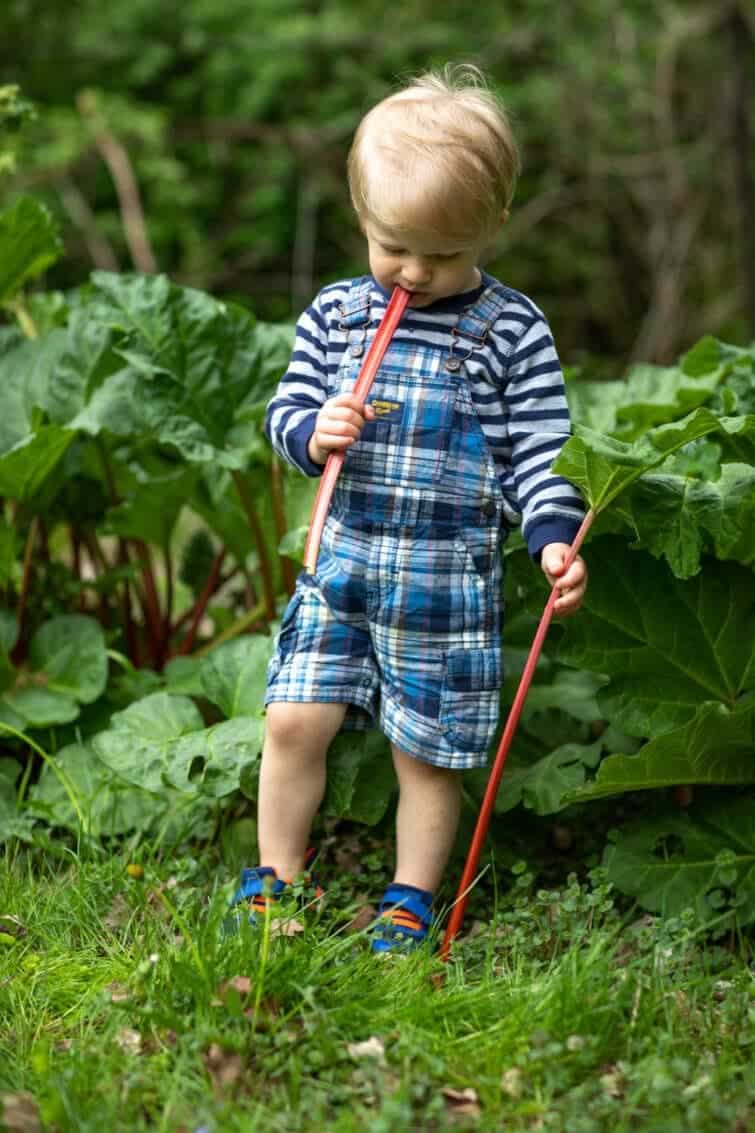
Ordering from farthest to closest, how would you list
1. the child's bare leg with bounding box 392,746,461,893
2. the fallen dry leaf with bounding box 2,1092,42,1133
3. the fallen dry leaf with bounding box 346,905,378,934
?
the fallen dry leaf with bounding box 346,905,378,934 → the child's bare leg with bounding box 392,746,461,893 → the fallen dry leaf with bounding box 2,1092,42,1133

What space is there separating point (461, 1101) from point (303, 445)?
0.98 metres

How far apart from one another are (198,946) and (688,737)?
0.87 metres

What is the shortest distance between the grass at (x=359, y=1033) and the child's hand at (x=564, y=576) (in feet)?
1.56

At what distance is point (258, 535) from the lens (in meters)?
2.82

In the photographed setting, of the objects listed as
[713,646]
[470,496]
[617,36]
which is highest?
[617,36]

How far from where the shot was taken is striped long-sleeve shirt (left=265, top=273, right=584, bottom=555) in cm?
211

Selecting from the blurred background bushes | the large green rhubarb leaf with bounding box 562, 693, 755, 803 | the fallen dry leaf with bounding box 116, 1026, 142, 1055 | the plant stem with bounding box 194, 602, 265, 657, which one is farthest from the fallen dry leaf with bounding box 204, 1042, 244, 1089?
the blurred background bushes

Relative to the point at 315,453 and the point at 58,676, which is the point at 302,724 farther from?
the point at 58,676

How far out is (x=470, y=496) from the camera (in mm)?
2146

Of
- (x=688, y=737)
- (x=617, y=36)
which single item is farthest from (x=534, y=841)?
(x=617, y=36)

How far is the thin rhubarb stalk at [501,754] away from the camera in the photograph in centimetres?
206

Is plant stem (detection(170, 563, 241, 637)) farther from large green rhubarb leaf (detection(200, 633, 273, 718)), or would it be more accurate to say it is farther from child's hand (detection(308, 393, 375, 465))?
child's hand (detection(308, 393, 375, 465))

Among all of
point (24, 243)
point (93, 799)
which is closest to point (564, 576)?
point (93, 799)

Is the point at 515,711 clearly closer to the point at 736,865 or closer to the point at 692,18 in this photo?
the point at 736,865
